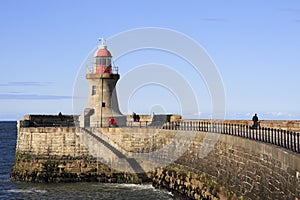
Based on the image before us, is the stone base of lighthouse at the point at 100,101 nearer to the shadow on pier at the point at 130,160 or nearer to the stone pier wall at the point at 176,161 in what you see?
the stone pier wall at the point at 176,161

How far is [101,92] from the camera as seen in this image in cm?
3684

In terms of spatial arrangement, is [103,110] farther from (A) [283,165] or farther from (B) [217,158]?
(A) [283,165]

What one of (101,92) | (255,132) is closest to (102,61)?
(101,92)

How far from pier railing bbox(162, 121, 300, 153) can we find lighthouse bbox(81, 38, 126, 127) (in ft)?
18.9

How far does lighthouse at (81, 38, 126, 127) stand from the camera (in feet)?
120

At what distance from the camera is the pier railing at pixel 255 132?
14.8 m

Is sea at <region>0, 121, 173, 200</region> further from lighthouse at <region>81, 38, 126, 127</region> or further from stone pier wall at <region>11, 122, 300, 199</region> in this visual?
lighthouse at <region>81, 38, 126, 127</region>

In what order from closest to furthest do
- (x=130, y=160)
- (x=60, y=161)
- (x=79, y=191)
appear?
(x=79, y=191) < (x=130, y=160) < (x=60, y=161)

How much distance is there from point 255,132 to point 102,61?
782 inches

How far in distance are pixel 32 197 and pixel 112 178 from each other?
17.2 feet

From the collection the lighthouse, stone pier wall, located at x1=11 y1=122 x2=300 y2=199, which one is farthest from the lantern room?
stone pier wall, located at x1=11 y1=122 x2=300 y2=199

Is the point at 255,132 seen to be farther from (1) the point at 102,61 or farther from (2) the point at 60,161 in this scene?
(1) the point at 102,61

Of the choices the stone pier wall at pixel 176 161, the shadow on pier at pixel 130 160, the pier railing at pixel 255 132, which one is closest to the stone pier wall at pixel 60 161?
the stone pier wall at pixel 176 161

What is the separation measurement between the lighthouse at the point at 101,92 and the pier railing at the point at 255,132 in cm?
577
